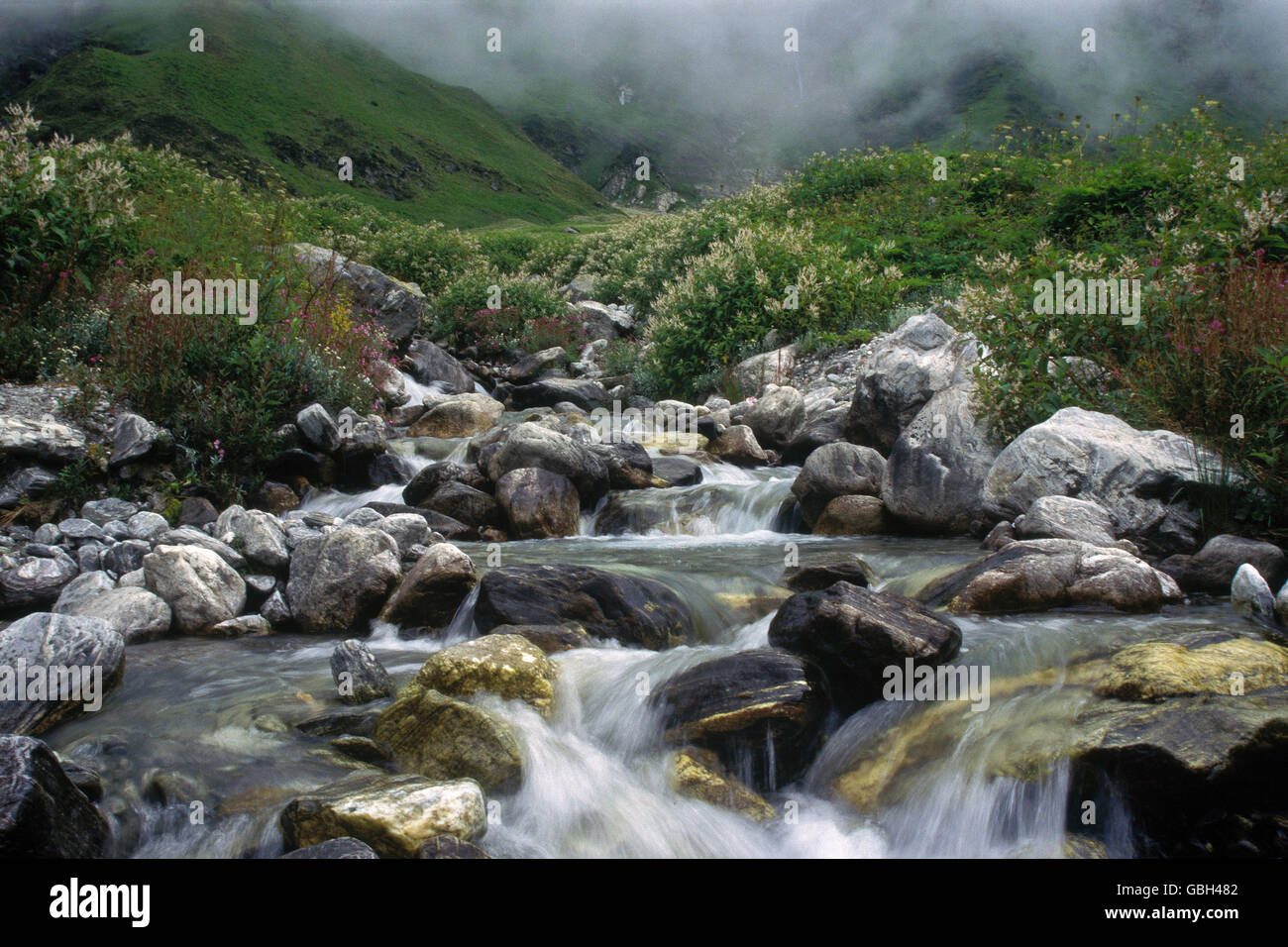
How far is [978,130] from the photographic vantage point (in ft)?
271

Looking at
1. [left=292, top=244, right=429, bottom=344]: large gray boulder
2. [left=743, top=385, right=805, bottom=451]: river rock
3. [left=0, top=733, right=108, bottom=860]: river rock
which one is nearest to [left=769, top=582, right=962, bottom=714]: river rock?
[left=0, top=733, right=108, bottom=860]: river rock

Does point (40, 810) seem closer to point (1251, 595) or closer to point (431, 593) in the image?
point (431, 593)

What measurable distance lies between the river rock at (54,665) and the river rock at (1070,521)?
754 centimetres

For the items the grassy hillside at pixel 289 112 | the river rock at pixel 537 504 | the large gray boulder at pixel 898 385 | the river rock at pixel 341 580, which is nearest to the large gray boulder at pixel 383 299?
the river rock at pixel 537 504

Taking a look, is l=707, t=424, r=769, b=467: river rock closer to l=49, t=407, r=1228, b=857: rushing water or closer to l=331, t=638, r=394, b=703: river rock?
l=49, t=407, r=1228, b=857: rushing water

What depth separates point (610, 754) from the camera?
5.03 meters

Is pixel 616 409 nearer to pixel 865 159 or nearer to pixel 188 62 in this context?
pixel 865 159

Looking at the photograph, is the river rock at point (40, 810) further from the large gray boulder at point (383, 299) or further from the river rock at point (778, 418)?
the large gray boulder at point (383, 299)

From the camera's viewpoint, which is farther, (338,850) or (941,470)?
(941,470)

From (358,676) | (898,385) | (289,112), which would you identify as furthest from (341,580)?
(289,112)

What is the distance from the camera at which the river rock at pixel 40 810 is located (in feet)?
10.9

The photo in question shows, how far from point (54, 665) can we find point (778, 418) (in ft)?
35.3

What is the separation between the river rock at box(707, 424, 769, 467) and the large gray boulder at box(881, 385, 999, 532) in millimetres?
3502

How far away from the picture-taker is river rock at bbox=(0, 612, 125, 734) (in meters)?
4.77
